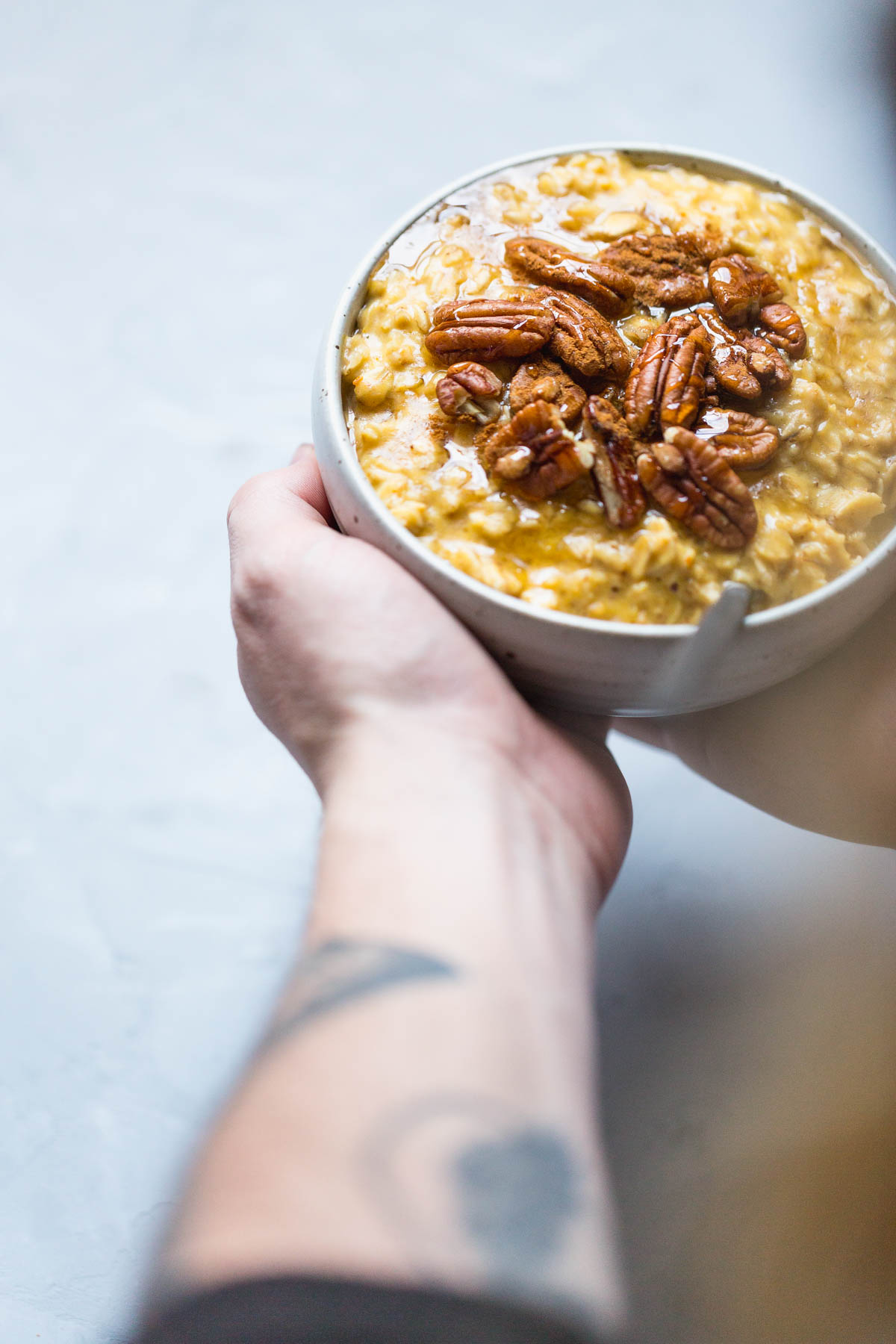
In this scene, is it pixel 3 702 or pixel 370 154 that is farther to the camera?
pixel 370 154

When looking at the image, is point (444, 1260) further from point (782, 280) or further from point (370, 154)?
point (370, 154)

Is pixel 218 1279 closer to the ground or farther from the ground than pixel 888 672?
closer to the ground

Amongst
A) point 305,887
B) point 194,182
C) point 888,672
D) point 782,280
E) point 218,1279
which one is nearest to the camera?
point 218,1279

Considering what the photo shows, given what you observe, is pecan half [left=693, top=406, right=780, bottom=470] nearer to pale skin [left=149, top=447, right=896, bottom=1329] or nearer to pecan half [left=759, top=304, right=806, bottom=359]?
pecan half [left=759, top=304, right=806, bottom=359]

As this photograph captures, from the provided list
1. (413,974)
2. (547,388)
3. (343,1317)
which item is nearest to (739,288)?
(547,388)

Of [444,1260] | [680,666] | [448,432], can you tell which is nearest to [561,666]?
[680,666]

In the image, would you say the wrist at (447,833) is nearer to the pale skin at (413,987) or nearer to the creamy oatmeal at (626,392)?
the pale skin at (413,987)

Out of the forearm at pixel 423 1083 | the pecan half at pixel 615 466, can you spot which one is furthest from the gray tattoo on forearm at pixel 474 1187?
the pecan half at pixel 615 466

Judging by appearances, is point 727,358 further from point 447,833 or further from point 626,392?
point 447,833
